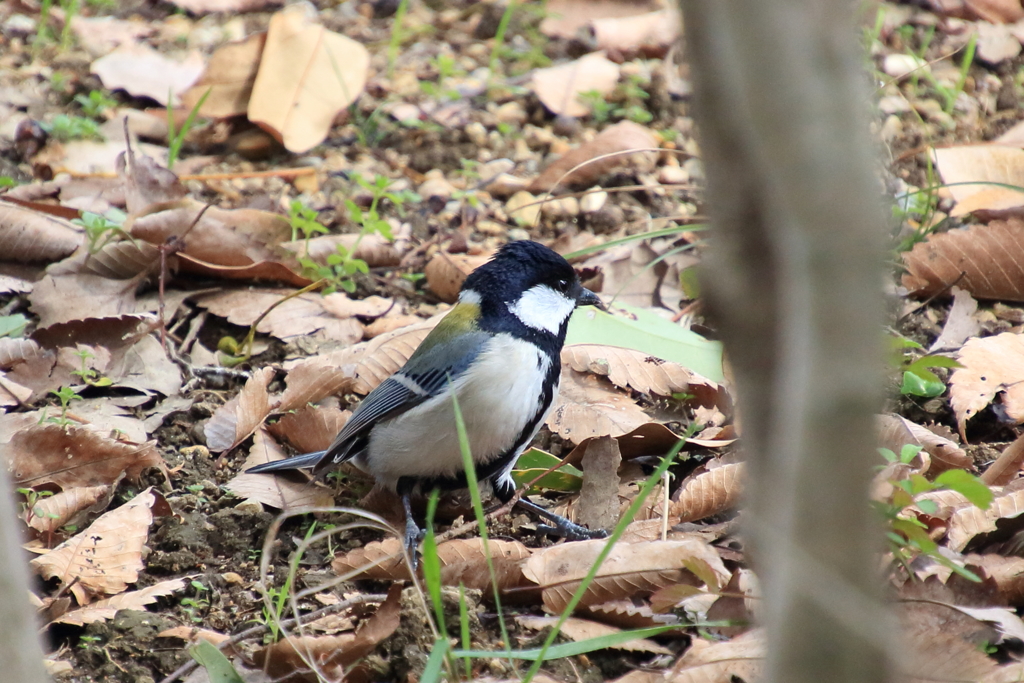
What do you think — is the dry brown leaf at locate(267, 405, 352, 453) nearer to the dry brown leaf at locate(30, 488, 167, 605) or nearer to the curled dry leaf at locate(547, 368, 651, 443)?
the dry brown leaf at locate(30, 488, 167, 605)

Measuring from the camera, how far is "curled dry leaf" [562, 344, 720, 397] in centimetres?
344

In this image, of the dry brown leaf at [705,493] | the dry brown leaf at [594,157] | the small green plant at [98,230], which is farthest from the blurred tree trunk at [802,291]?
the dry brown leaf at [594,157]

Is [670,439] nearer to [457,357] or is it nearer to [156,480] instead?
[457,357]

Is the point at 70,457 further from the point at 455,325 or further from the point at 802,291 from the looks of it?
the point at 802,291

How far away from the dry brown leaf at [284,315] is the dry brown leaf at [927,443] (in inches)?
83.6

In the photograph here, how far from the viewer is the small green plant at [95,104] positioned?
5223 mm

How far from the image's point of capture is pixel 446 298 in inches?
169

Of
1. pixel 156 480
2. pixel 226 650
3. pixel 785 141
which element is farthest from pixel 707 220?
pixel 156 480

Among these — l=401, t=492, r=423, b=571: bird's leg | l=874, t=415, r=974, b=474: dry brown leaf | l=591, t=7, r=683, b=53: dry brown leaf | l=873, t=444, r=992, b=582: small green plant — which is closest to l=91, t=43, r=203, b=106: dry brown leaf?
l=591, t=7, r=683, b=53: dry brown leaf

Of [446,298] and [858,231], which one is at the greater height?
[858,231]

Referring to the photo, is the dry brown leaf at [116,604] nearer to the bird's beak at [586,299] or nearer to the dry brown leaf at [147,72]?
the bird's beak at [586,299]

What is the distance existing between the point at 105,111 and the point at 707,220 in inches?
200

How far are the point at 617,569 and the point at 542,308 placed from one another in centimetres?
120

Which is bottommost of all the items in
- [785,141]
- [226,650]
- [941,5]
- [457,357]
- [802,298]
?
[226,650]
